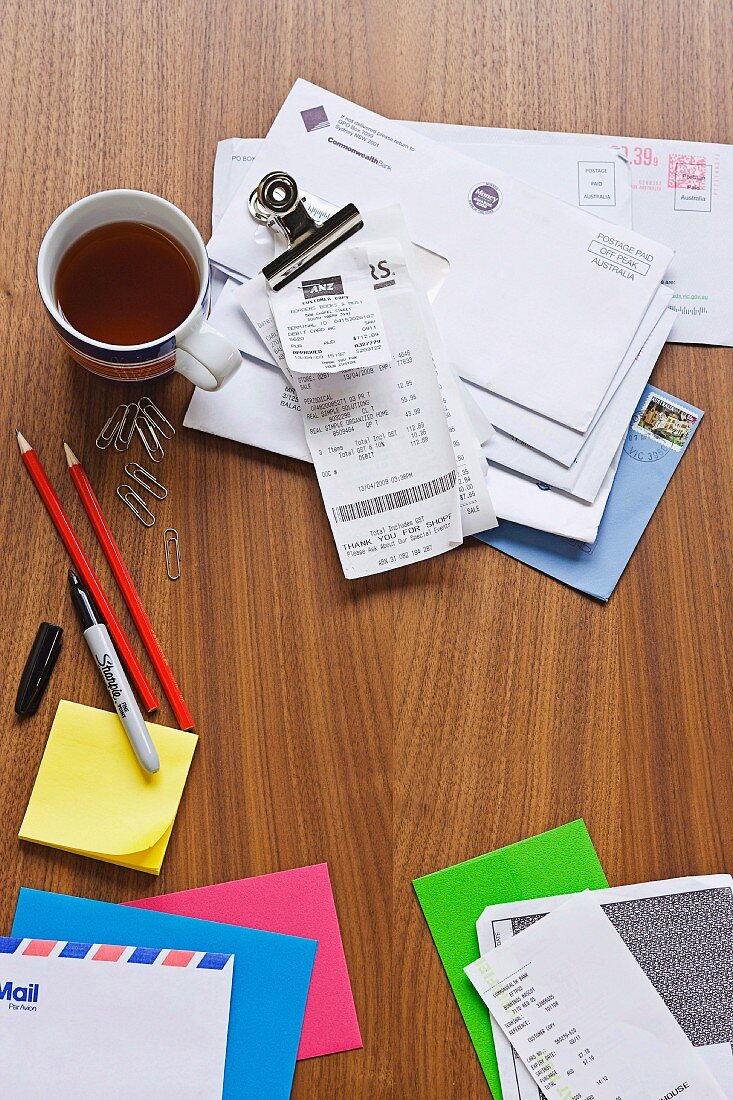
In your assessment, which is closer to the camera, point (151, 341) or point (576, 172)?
point (151, 341)

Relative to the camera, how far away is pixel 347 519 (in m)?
0.75

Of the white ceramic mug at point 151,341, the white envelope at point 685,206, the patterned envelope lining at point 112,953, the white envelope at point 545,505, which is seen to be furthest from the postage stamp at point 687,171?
the patterned envelope lining at point 112,953

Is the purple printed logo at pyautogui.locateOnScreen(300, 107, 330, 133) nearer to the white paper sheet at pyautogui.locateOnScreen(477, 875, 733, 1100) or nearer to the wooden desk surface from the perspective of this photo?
the wooden desk surface

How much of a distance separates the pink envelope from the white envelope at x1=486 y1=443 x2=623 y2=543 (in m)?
0.32

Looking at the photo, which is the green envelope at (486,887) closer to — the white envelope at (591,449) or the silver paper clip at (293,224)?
the white envelope at (591,449)

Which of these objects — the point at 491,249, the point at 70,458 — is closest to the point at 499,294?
the point at 491,249

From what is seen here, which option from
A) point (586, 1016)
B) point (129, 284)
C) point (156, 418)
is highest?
point (129, 284)

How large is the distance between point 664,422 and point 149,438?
43cm

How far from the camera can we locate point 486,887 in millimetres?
725

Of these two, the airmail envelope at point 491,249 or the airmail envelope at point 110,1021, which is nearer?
the airmail envelope at point 110,1021

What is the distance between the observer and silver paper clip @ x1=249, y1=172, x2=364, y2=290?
2.48 feet

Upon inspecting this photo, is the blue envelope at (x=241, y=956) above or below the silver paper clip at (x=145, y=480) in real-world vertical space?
below

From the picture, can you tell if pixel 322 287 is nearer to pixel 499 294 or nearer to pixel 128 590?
pixel 499 294

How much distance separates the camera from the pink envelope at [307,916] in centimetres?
70
